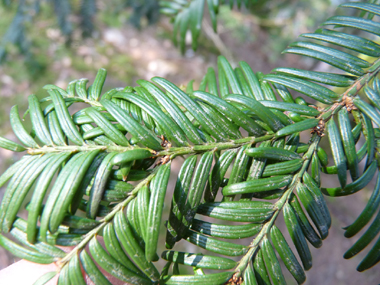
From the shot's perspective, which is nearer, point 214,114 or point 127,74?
point 214,114

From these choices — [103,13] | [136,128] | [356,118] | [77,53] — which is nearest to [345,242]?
[356,118]

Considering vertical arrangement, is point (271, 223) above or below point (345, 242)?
above

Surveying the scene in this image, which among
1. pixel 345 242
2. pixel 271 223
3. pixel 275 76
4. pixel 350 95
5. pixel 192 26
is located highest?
pixel 192 26

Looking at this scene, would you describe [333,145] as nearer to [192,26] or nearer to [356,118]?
[356,118]

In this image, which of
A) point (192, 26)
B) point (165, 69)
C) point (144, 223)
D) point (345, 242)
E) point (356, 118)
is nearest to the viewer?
point (144, 223)

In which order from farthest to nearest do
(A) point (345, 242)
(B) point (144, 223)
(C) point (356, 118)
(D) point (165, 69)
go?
(D) point (165, 69) < (A) point (345, 242) < (C) point (356, 118) < (B) point (144, 223)

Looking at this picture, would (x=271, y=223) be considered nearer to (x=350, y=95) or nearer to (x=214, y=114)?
(x=214, y=114)
